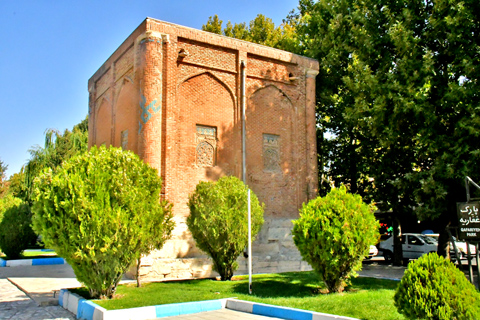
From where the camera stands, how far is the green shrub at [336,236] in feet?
31.1

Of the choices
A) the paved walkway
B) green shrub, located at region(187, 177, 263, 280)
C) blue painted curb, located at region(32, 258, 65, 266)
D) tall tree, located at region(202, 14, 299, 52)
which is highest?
tall tree, located at region(202, 14, 299, 52)

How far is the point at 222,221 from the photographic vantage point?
39.2ft

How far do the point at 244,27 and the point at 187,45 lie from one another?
1666 centimetres

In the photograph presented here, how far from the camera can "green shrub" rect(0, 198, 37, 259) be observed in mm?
19359

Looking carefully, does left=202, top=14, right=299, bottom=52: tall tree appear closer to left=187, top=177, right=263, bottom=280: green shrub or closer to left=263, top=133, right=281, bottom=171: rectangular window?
left=263, top=133, right=281, bottom=171: rectangular window

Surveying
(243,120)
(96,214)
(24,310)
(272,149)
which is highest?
(243,120)

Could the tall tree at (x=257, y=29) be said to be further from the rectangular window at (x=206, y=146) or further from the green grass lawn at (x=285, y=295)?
the green grass lawn at (x=285, y=295)

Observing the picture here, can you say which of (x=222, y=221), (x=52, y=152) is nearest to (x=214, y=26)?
(x=52, y=152)

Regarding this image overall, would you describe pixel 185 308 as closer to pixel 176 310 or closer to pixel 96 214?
pixel 176 310

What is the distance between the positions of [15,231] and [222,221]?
39.4ft

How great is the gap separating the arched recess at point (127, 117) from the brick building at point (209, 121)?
0.12 ft

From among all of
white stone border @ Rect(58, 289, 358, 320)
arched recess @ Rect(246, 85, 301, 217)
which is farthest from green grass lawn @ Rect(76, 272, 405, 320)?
arched recess @ Rect(246, 85, 301, 217)

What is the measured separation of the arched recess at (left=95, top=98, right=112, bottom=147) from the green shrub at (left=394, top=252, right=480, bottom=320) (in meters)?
13.6

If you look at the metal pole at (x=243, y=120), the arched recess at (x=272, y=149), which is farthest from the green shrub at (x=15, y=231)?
the arched recess at (x=272, y=149)
